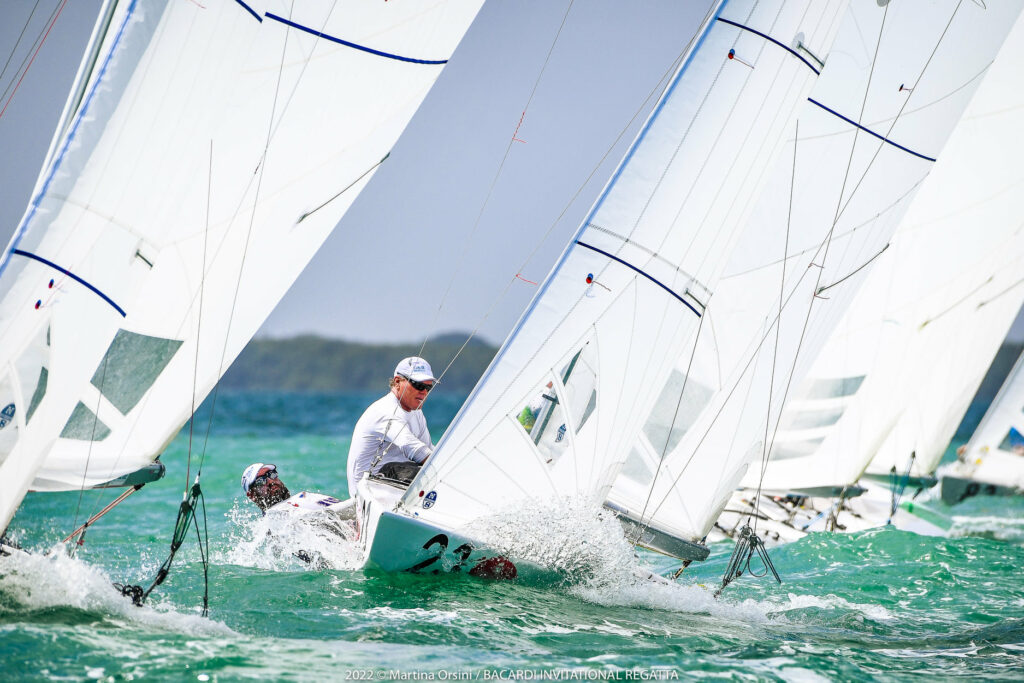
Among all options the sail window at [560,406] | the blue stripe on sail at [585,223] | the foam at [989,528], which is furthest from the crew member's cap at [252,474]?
the foam at [989,528]

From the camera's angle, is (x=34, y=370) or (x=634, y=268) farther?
(x=634, y=268)

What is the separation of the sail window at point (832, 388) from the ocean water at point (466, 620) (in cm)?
193

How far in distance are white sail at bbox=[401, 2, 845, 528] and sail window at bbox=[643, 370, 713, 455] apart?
0.83 meters

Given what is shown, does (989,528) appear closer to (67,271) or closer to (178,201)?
(178,201)

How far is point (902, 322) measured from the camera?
29.4 ft

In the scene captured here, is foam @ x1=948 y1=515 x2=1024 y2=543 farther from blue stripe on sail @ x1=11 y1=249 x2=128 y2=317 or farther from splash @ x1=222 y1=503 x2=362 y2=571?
blue stripe on sail @ x1=11 y1=249 x2=128 y2=317

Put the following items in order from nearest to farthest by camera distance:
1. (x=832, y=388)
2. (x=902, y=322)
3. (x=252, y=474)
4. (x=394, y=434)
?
(x=394, y=434) < (x=252, y=474) < (x=832, y=388) < (x=902, y=322)

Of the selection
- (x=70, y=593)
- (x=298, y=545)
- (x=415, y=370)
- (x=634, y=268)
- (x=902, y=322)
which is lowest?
(x=70, y=593)

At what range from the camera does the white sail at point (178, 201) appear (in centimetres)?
379

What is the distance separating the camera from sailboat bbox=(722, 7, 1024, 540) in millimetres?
8688

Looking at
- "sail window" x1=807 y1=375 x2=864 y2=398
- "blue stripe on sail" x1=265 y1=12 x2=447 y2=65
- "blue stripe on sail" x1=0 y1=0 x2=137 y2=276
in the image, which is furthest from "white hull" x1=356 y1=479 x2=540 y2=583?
"sail window" x1=807 y1=375 x2=864 y2=398

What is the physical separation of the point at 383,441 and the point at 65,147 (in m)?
2.32

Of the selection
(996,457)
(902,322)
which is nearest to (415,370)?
(902,322)

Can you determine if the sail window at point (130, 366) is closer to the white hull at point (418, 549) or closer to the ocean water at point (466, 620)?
the ocean water at point (466, 620)
